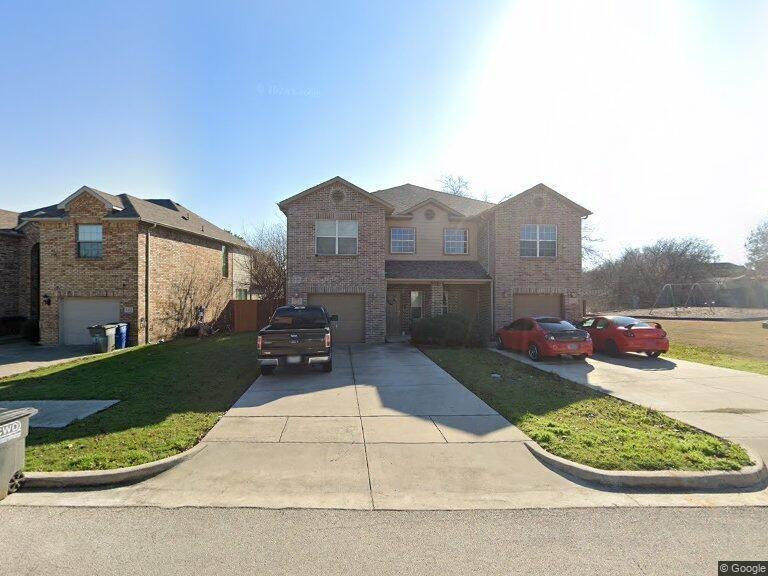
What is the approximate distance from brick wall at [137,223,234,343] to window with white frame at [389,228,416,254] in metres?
10.4

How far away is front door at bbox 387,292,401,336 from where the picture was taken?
18.2m

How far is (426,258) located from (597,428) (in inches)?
505

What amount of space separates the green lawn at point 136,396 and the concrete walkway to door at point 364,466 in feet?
1.59

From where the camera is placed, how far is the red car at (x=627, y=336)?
40.5 ft

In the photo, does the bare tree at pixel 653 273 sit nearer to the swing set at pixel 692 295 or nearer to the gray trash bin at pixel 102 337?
the swing set at pixel 692 295

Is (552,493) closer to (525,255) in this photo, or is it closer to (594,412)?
(594,412)

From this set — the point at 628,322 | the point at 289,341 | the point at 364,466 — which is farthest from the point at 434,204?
the point at 364,466

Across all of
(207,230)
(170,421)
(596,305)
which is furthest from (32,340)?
(596,305)

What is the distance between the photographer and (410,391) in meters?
8.44

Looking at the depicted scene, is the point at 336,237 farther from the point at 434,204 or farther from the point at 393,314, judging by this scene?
the point at 434,204

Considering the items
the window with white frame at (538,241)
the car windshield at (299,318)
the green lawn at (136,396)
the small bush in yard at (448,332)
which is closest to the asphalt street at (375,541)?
the green lawn at (136,396)

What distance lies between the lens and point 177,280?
727 inches

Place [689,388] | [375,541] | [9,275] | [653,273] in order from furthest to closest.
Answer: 1. [653,273]
2. [9,275]
3. [689,388]
4. [375,541]

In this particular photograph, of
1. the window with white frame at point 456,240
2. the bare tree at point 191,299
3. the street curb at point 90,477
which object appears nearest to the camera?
the street curb at point 90,477
